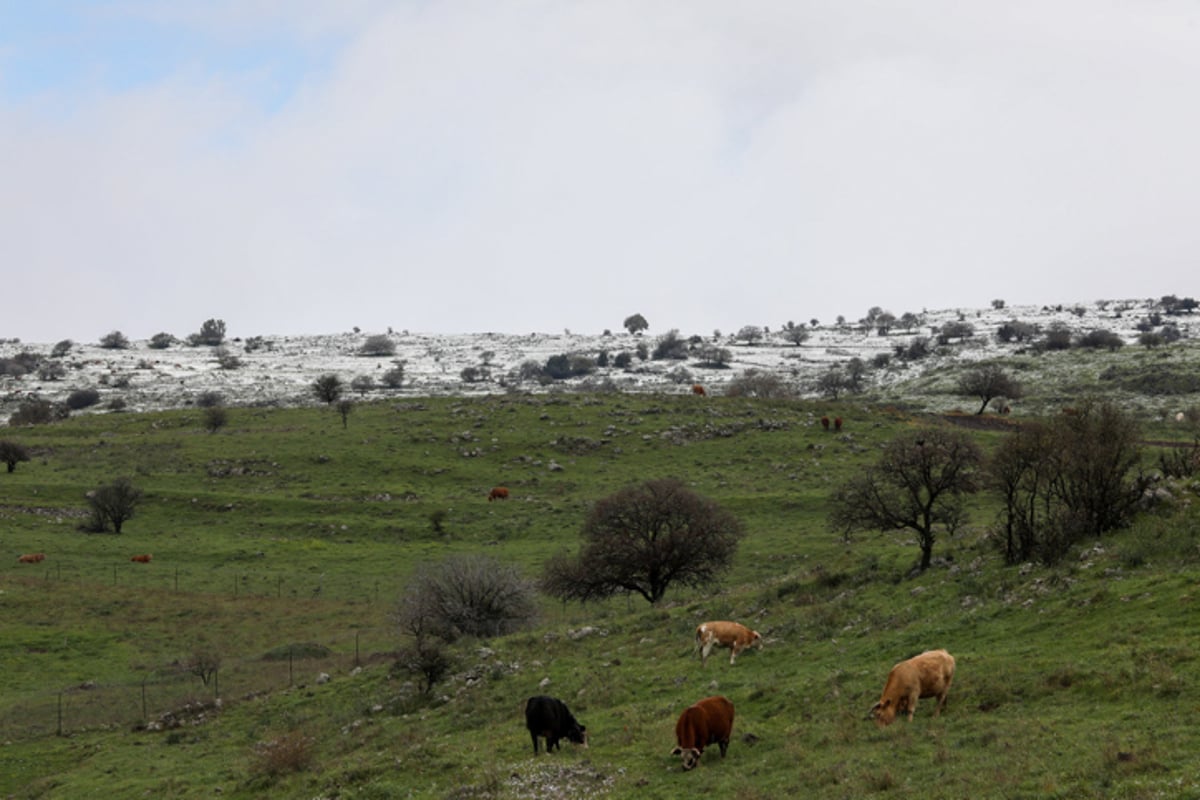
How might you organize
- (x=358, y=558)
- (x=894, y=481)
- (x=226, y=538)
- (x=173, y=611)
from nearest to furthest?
(x=894, y=481)
(x=173, y=611)
(x=358, y=558)
(x=226, y=538)

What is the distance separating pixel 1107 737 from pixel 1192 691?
2.34 metres

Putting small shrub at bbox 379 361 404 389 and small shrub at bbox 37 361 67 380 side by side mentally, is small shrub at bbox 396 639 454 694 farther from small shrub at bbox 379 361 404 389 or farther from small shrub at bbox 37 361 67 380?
small shrub at bbox 37 361 67 380

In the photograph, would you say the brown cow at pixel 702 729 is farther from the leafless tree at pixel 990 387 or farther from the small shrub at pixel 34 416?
the small shrub at pixel 34 416

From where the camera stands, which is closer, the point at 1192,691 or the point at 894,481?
the point at 1192,691

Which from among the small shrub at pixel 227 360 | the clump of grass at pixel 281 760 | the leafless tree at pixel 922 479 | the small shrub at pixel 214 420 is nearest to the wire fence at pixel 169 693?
the clump of grass at pixel 281 760

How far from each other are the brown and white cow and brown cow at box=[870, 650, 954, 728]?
8491 millimetres

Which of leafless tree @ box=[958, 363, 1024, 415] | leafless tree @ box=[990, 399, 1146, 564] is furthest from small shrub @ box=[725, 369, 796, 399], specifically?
leafless tree @ box=[990, 399, 1146, 564]

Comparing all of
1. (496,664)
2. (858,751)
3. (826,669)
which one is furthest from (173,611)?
(858,751)

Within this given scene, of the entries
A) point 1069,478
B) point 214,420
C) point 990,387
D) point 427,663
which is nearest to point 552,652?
point 427,663

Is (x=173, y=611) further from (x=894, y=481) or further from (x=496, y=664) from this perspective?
(x=894, y=481)

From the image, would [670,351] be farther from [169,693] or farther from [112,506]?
[169,693]

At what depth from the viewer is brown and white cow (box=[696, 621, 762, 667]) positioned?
2547 cm

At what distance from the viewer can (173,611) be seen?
155 ft

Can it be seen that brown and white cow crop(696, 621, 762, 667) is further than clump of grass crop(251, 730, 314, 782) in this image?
Yes
